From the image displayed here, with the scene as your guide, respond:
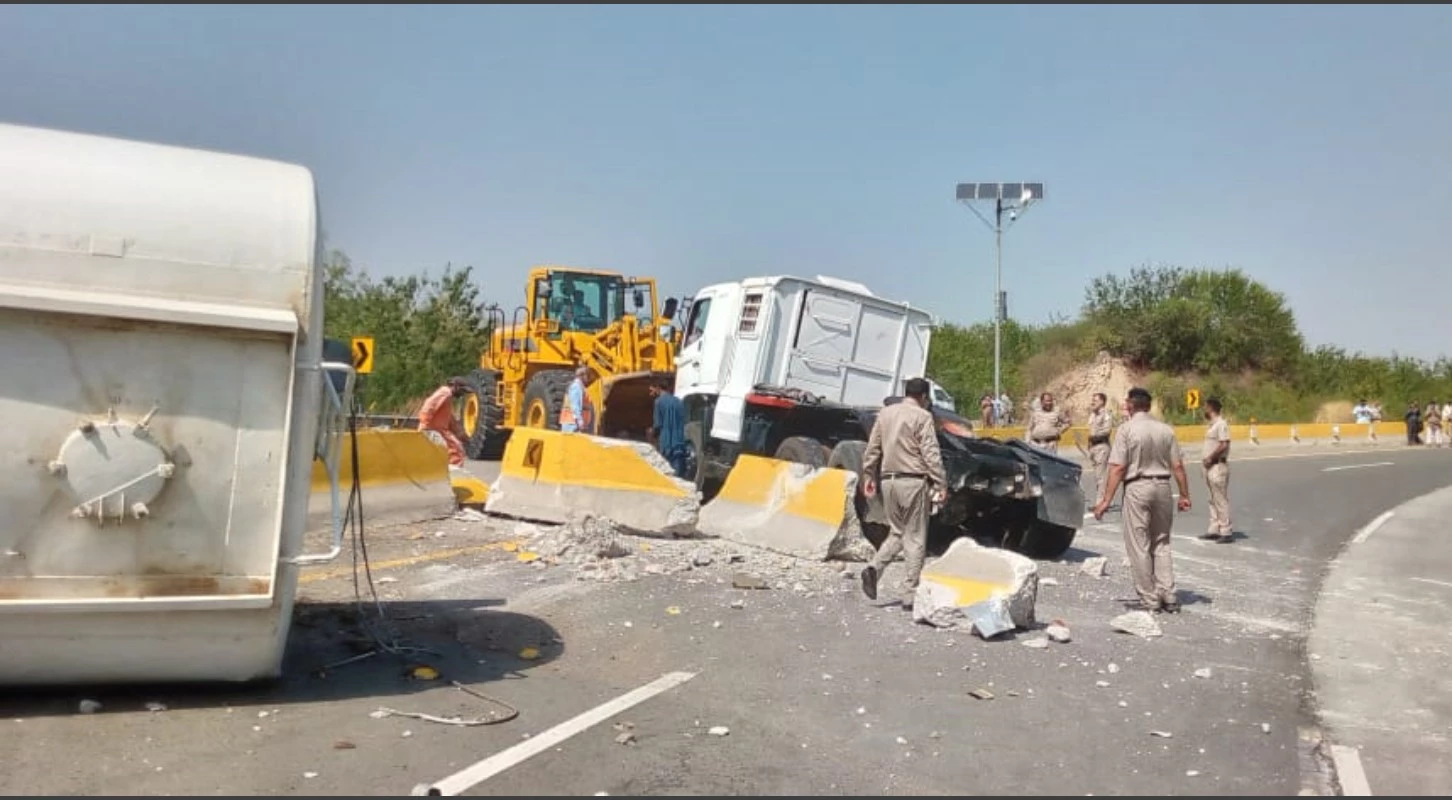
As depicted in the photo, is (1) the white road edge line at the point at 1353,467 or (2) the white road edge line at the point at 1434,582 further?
(1) the white road edge line at the point at 1353,467

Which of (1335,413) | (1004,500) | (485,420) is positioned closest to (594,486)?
(1004,500)

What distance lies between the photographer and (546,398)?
1775 centimetres

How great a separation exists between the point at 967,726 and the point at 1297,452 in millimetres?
33912

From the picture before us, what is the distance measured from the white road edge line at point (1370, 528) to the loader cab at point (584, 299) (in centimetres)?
1057

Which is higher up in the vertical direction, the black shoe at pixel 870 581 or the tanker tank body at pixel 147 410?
the tanker tank body at pixel 147 410

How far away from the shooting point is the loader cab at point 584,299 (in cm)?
1911

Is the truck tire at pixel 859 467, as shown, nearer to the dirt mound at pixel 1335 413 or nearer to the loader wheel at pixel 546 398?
the loader wheel at pixel 546 398

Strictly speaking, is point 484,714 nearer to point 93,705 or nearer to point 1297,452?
point 93,705

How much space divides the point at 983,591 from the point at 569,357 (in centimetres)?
1181

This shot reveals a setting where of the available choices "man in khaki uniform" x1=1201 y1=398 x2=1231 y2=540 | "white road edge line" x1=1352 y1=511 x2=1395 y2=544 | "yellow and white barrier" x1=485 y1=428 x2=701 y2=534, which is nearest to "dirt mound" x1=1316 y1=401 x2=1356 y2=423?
"white road edge line" x1=1352 y1=511 x2=1395 y2=544

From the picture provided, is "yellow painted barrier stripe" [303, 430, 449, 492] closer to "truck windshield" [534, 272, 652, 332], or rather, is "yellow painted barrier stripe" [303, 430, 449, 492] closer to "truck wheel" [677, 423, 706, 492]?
"truck wheel" [677, 423, 706, 492]

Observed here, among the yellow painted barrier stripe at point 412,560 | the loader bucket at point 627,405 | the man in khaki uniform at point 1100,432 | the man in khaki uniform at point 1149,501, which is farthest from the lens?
the loader bucket at point 627,405

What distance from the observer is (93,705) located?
550 centimetres

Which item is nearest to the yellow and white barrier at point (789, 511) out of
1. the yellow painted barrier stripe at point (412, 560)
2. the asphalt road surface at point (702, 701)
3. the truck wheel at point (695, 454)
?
the asphalt road surface at point (702, 701)
